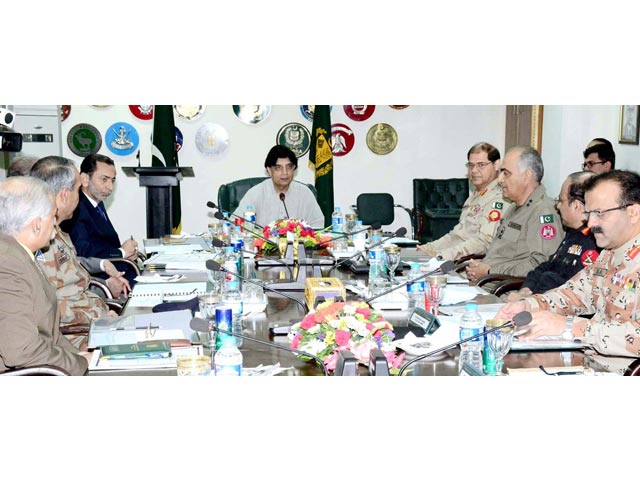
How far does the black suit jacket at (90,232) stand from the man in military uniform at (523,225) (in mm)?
2079

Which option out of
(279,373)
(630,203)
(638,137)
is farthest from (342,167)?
(279,373)

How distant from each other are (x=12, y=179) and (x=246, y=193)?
3.07m

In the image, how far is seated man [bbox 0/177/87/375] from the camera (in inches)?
81.6

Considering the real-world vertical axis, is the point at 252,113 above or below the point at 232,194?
above

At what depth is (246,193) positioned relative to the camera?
5445 mm

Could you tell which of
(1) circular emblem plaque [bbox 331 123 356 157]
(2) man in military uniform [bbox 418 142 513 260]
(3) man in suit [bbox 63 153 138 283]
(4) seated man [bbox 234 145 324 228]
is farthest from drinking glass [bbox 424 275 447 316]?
(1) circular emblem plaque [bbox 331 123 356 157]

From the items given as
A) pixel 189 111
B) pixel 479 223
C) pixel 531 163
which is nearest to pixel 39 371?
pixel 531 163

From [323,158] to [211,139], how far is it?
1229 mm

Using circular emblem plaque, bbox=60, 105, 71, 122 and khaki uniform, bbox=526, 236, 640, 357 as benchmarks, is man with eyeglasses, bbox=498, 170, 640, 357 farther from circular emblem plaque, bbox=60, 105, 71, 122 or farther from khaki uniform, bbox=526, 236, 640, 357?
circular emblem plaque, bbox=60, 105, 71, 122

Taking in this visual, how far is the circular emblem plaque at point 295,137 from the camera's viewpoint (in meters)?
7.62

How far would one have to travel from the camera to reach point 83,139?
736cm

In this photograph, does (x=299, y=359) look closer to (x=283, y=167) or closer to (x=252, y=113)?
(x=283, y=167)

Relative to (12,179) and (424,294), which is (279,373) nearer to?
(424,294)

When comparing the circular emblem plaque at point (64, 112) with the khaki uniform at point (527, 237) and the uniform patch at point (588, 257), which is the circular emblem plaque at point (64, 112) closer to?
the khaki uniform at point (527, 237)
